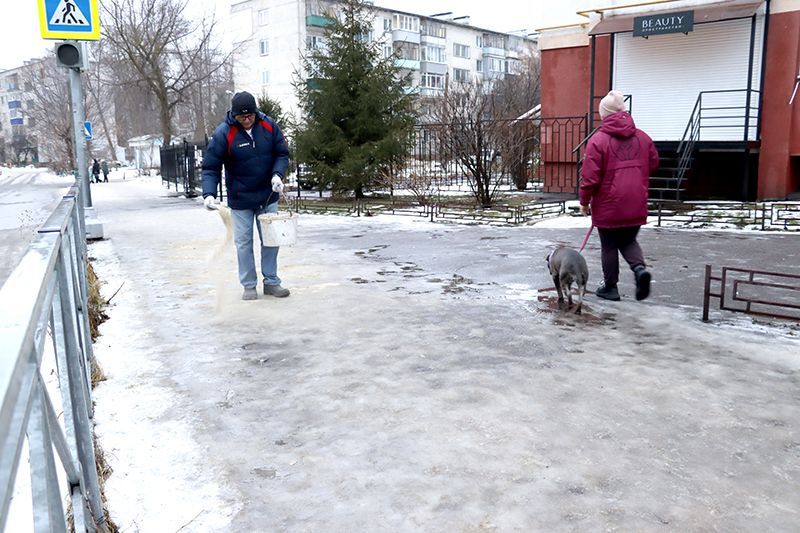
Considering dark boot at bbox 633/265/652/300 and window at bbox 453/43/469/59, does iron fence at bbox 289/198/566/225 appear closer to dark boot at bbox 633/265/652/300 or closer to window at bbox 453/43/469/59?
dark boot at bbox 633/265/652/300

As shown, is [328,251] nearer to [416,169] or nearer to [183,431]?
[183,431]

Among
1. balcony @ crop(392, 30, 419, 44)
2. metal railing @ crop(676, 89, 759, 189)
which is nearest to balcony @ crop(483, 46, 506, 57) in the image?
balcony @ crop(392, 30, 419, 44)

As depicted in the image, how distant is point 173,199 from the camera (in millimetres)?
21422

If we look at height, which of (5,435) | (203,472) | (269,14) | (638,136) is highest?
(269,14)

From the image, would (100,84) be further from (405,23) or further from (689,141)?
(689,141)

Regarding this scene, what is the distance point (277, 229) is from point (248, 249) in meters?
0.51

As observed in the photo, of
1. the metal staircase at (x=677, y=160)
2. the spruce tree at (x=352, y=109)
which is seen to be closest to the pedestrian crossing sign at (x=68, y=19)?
the spruce tree at (x=352, y=109)

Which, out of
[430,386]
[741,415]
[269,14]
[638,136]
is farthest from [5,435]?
[269,14]

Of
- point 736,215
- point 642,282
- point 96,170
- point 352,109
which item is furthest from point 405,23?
point 642,282

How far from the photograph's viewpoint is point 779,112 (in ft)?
47.9

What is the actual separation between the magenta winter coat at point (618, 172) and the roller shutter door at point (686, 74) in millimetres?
10308

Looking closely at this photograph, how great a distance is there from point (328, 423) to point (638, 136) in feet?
13.0

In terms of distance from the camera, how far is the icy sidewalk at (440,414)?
110 inches

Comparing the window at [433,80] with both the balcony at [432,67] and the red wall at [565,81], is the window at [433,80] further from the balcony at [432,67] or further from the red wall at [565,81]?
the red wall at [565,81]
